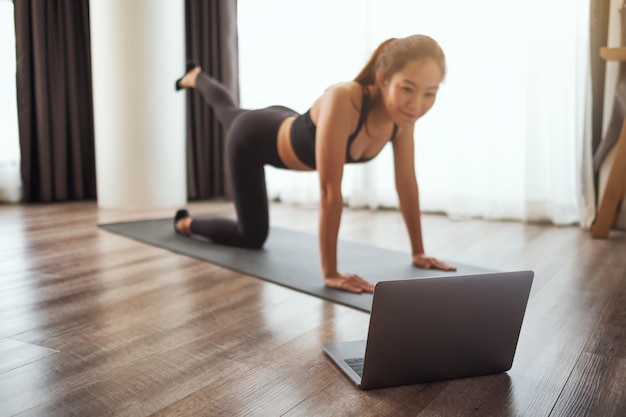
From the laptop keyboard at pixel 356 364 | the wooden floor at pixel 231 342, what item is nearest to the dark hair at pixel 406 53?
the wooden floor at pixel 231 342

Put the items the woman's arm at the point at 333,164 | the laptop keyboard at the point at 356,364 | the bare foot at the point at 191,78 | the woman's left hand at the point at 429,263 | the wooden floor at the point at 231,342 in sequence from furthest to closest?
1. the bare foot at the point at 191,78
2. the woman's left hand at the point at 429,263
3. the woman's arm at the point at 333,164
4. the laptop keyboard at the point at 356,364
5. the wooden floor at the point at 231,342

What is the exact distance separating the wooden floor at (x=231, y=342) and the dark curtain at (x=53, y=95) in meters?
1.55

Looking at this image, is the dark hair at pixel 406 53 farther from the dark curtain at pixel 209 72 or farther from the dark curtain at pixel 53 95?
the dark curtain at pixel 53 95

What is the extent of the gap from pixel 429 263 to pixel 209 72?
2507 mm

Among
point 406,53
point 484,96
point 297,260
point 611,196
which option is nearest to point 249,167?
point 297,260

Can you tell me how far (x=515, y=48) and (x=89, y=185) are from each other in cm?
281

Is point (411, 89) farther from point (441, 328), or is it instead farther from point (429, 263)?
point (441, 328)

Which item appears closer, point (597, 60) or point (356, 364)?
point (356, 364)

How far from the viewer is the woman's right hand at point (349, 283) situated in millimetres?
1715

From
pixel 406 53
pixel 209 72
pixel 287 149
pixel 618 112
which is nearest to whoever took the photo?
pixel 406 53

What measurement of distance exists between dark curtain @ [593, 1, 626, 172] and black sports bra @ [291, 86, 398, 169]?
4.65ft

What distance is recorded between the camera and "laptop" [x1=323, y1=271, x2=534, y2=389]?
1036 mm

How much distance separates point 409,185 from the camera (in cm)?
201

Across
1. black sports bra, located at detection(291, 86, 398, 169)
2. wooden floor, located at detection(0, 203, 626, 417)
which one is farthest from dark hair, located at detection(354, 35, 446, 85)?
wooden floor, located at detection(0, 203, 626, 417)
